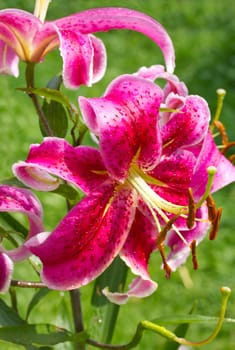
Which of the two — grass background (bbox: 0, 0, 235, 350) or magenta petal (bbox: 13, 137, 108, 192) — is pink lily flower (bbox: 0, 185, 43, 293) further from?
grass background (bbox: 0, 0, 235, 350)

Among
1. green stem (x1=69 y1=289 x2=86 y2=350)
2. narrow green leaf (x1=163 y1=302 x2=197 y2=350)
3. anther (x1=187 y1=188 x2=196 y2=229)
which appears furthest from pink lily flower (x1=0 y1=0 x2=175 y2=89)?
narrow green leaf (x1=163 y1=302 x2=197 y2=350)

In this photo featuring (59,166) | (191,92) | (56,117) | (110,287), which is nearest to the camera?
(59,166)

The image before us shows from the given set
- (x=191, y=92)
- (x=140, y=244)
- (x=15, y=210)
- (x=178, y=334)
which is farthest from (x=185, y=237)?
(x=191, y=92)

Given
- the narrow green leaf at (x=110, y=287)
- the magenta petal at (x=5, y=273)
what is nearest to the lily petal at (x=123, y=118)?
the magenta petal at (x=5, y=273)

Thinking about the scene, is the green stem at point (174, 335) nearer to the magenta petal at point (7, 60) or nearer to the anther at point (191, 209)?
the anther at point (191, 209)

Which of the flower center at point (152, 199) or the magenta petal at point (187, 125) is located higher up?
the magenta petal at point (187, 125)

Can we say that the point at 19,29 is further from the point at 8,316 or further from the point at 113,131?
the point at 8,316

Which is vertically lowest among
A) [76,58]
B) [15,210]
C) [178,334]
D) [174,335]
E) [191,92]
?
[191,92]
